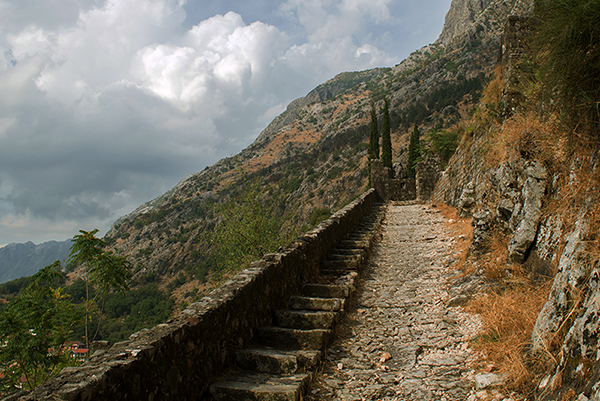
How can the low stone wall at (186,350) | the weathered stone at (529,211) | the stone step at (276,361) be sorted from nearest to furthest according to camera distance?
the low stone wall at (186,350) < the stone step at (276,361) < the weathered stone at (529,211)

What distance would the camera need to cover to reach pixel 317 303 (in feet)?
18.9

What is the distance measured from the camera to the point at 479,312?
4965 mm

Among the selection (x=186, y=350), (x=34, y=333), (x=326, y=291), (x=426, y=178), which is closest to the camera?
(x=186, y=350)

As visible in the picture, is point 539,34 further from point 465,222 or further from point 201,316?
point 465,222

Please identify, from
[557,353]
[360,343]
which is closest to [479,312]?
[360,343]

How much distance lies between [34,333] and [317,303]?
487 cm

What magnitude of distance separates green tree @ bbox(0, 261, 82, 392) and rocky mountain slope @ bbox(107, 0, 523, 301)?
39.5 m

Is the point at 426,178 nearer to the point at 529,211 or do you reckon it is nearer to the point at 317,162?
the point at 529,211

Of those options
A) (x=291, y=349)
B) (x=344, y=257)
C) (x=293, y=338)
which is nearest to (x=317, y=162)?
(x=344, y=257)

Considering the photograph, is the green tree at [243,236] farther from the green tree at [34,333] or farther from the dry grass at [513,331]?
the dry grass at [513,331]

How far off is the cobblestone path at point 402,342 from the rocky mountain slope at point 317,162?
3882 centimetres

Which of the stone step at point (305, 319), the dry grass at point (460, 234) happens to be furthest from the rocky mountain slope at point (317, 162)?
the stone step at point (305, 319)

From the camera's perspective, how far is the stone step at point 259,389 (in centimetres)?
331

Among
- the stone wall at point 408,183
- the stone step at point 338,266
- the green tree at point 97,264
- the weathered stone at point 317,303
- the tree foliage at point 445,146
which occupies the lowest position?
the weathered stone at point 317,303
